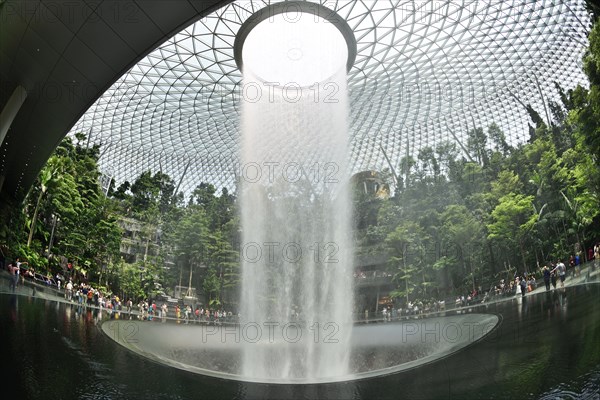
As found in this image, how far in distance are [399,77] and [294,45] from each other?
363 inches

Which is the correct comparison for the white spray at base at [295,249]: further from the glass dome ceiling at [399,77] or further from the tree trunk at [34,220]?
the tree trunk at [34,220]

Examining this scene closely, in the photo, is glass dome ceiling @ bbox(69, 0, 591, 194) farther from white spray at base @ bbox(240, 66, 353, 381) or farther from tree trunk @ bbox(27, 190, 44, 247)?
tree trunk @ bbox(27, 190, 44, 247)

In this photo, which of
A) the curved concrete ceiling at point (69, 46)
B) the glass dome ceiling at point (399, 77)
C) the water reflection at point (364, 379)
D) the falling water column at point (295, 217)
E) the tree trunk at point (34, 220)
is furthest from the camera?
the tree trunk at point (34, 220)

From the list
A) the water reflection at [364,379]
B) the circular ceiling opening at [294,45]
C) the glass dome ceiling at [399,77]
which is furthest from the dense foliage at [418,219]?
the circular ceiling opening at [294,45]

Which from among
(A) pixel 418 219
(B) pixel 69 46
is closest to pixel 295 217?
(A) pixel 418 219

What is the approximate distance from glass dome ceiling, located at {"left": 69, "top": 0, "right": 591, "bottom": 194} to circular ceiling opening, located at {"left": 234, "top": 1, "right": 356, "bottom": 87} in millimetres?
767

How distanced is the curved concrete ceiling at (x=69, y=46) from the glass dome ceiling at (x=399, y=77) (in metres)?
10.0

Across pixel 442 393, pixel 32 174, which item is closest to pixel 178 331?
pixel 32 174

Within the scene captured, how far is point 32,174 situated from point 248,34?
16.1 meters

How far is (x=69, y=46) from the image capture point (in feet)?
55.0

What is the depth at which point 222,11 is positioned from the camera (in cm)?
2609

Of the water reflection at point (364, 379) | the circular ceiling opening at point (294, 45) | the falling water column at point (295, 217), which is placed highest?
the circular ceiling opening at point (294, 45)

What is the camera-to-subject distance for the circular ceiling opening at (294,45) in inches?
1057

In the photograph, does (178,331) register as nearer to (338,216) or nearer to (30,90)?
(338,216)
